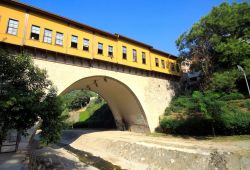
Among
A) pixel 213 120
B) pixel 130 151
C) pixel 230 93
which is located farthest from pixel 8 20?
pixel 230 93

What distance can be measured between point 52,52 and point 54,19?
13.2ft

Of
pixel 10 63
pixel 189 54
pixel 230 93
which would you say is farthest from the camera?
pixel 189 54

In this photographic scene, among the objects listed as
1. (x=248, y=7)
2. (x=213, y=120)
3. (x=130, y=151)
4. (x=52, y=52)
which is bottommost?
(x=130, y=151)

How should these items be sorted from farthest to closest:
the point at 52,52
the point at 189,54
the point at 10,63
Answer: the point at 189,54, the point at 52,52, the point at 10,63

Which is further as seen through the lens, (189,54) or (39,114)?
(189,54)

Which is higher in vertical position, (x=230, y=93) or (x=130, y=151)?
(x=230, y=93)

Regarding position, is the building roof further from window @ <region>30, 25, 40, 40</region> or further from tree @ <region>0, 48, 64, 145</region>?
tree @ <region>0, 48, 64, 145</region>

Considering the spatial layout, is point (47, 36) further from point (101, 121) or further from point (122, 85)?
point (101, 121)

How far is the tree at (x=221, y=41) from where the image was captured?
24.6 metres

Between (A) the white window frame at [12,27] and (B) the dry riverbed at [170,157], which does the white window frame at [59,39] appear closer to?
(A) the white window frame at [12,27]

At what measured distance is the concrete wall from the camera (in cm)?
1919

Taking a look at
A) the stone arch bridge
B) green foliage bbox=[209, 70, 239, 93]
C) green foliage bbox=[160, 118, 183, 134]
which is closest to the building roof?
the stone arch bridge

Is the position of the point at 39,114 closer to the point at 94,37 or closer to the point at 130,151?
the point at 130,151

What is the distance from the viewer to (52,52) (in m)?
18.1
